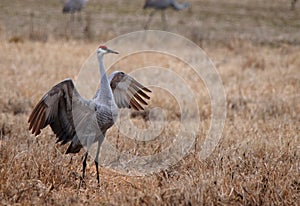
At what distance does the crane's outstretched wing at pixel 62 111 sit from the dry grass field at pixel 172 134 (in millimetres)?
300

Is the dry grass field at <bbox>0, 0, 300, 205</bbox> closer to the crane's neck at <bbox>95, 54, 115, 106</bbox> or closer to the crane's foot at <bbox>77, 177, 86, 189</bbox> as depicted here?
the crane's foot at <bbox>77, 177, 86, 189</bbox>

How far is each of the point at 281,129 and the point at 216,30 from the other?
1375 cm

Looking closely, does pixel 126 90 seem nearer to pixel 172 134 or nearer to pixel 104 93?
pixel 104 93

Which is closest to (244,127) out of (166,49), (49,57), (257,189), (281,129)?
(281,129)

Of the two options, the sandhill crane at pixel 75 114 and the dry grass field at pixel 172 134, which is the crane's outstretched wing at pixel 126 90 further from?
the sandhill crane at pixel 75 114

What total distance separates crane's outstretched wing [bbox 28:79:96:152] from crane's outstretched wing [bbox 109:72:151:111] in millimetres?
707

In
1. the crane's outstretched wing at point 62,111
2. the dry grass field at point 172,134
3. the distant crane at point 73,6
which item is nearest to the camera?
the dry grass field at point 172,134

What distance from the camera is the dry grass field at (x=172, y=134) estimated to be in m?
4.33

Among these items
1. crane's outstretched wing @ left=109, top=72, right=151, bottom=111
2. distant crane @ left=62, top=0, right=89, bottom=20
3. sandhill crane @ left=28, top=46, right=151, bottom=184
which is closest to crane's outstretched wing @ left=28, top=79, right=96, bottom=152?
sandhill crane @ left=28, top=46, right=151, bottom=184

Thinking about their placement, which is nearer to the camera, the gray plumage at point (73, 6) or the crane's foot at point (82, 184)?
the crane's foot at point (82, 184)

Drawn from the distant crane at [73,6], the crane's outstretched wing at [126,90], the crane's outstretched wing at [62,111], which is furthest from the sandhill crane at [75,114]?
the distant crane at [73,6]

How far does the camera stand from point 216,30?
67.2 feet

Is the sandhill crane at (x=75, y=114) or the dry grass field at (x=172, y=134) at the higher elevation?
the sandhill crane at (x=75, y=114)

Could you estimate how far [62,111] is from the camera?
16.4ft
